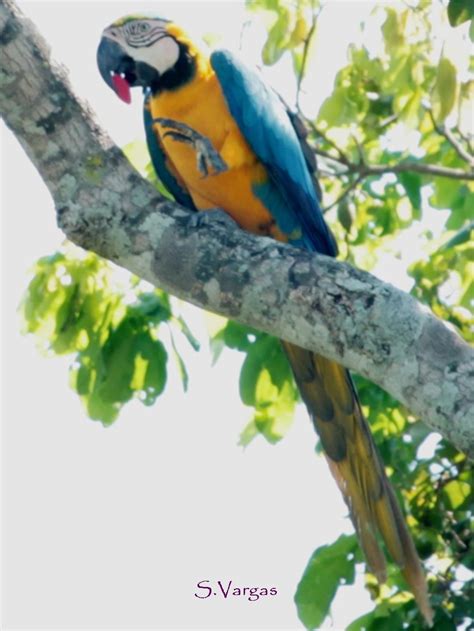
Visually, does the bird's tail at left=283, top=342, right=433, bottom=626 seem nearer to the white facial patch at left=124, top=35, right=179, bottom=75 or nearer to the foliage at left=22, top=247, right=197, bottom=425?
the foliage at left=22, top=247, right=197, bottom=425

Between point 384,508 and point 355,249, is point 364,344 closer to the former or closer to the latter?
point 384,508

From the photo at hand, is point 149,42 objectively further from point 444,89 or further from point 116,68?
point 444,89

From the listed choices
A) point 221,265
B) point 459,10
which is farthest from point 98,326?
point 459,10

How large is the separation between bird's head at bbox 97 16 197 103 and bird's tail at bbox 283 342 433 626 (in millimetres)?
821

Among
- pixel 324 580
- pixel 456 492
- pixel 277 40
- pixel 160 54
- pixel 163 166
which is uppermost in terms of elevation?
pixel 277 40

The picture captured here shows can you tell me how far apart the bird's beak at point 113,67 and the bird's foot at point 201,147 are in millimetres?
263

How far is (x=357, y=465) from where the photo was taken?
9.70 feet

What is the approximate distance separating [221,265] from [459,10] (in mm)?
744

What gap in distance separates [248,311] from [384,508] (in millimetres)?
787

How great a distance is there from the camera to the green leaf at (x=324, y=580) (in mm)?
3211

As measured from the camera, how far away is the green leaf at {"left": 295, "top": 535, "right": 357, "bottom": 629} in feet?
10.5

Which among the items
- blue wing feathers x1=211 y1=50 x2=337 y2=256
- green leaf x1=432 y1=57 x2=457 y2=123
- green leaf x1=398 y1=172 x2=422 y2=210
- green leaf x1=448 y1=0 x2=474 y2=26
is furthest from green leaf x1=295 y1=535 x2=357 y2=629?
green leaf x1=448 y1=0 x2=474 y2=26

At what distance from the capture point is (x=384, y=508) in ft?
9.39

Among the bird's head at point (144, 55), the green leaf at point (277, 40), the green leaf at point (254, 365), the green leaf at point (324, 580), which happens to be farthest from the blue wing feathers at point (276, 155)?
the green leaf at point (324, 580)
